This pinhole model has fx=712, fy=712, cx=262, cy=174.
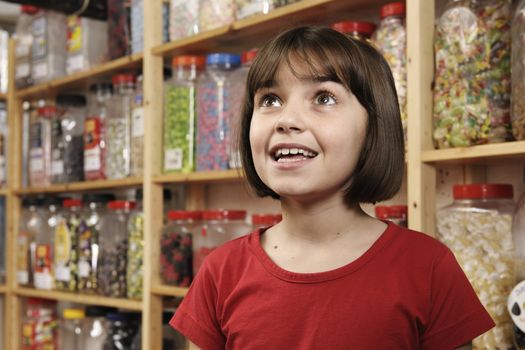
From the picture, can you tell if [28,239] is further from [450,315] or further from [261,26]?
[450,315]

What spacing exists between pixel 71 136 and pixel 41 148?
0.17m

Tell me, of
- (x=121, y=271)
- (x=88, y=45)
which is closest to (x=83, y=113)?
(x=88, y=45)

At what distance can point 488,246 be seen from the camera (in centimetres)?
122

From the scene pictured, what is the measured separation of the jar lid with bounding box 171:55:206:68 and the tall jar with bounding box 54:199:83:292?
2.08ft

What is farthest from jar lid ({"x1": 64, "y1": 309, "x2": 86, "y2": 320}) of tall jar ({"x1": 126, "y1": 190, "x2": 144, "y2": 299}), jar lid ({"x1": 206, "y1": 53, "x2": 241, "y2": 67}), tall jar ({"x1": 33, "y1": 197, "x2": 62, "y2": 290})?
jar lid ({"x1": 206, "y1": 53, "x2": 241, "y2": 67})

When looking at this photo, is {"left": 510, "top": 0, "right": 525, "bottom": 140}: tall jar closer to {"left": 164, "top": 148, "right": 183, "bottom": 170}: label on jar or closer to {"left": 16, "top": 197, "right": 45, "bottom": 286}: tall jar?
{"left": 164, "top": 148, "right": 183, "bottom": 170}: label on jar

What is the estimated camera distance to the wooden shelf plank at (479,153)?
1.16m

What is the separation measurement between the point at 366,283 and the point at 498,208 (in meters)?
0.48

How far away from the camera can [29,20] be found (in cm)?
247

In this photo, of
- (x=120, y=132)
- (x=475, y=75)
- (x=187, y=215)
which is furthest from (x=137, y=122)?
(x=475, y=75)

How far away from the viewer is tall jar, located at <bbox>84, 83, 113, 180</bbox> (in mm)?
2127

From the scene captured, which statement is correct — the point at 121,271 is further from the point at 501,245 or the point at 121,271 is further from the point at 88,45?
the point at 501,245

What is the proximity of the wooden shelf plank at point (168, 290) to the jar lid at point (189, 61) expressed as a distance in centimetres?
57

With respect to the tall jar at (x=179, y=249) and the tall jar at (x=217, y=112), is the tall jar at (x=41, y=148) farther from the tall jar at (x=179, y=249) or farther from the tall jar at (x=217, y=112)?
the tall jar at (x=217, y=112)
